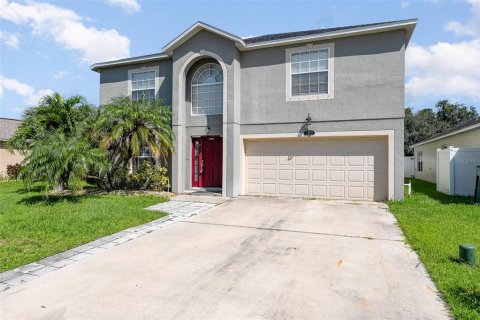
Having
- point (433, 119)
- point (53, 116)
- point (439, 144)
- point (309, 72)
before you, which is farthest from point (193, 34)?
point (433, 119)

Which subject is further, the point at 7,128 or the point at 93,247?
the point at 7,128

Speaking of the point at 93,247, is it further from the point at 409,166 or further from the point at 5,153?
the point at 409,166

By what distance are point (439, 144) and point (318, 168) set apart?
1073 centimetres

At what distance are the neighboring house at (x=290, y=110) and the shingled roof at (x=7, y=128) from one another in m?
14.3

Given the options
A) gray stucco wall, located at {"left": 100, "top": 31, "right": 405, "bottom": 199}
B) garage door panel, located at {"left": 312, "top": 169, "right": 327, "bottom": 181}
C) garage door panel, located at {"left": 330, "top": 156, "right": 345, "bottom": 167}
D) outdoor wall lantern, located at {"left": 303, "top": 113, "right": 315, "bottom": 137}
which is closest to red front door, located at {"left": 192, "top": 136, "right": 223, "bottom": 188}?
gray stucco wall, located at {"left": 100, "top": 31, "right": 405, "bottom": 199}

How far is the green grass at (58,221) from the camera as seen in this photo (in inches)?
213

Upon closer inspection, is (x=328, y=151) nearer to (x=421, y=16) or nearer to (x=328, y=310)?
(x=421, y=16)

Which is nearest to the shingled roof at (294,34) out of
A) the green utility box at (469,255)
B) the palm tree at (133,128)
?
the palm tree at (133,128)

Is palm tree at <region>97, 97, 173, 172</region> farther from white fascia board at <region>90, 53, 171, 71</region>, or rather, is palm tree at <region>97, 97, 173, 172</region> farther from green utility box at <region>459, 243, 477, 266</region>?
green utility box at <region>459, 243, 477, 266</region>

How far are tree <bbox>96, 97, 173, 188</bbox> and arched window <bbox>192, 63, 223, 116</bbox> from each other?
1.31 metres

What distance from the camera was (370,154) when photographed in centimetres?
1069

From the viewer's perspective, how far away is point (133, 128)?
11570 millimetres

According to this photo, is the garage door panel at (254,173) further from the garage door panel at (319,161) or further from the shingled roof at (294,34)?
the shingled roof at (294,34)

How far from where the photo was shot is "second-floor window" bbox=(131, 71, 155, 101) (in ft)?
45.3
